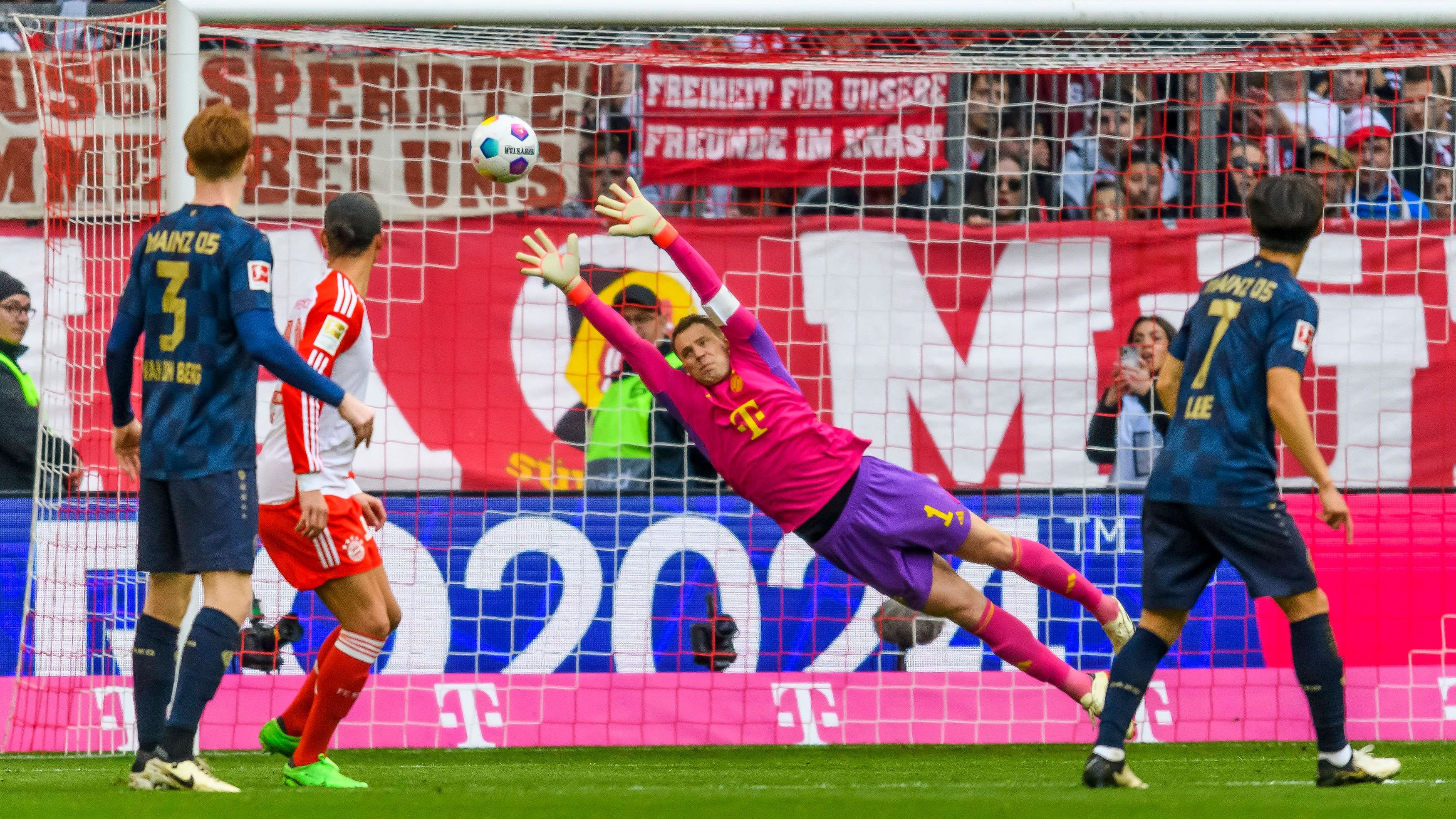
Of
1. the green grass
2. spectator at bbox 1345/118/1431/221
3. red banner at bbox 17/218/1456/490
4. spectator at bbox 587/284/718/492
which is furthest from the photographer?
spectator at bbox 1345/118/1431/221

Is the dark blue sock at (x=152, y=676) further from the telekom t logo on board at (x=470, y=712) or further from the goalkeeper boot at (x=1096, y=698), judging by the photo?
the telekom t logo on board at (x=470, y=712)

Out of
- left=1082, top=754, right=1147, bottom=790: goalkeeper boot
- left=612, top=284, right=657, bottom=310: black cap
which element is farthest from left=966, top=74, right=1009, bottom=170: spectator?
left=1082, top=754, right=1147, bottom=790: goalkeeper boot

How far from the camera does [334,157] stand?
8.80 meters

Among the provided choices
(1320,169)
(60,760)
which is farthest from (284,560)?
(1320,169)

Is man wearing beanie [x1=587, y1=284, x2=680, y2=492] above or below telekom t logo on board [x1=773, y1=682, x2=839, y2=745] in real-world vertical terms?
above

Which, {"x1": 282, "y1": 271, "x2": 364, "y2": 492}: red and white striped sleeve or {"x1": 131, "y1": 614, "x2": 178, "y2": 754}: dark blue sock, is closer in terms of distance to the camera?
{"x1": 131, "y1": 614, "x2": 178, "y2": 754}: dark blue sock

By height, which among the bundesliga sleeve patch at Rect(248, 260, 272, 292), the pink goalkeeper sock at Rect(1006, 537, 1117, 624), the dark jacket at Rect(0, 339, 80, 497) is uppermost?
the bundesliga sleeve patch at Rect(248, 260, 272, 292)

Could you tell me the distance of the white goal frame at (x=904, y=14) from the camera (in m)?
6.39

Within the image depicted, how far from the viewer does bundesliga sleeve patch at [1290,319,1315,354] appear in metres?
4.39

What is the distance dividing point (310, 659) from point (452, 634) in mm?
637

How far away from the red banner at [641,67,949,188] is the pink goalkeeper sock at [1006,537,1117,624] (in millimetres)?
3436

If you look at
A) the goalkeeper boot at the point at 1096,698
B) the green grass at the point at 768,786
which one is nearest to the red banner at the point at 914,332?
the green grass at the point at 768,786

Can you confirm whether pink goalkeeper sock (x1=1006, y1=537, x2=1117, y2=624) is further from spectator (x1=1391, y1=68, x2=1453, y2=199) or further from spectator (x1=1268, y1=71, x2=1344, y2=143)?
spectator (x1=1268, y1=71, x2=1344, y2=143)

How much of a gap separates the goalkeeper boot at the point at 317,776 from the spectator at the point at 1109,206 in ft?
17.1
